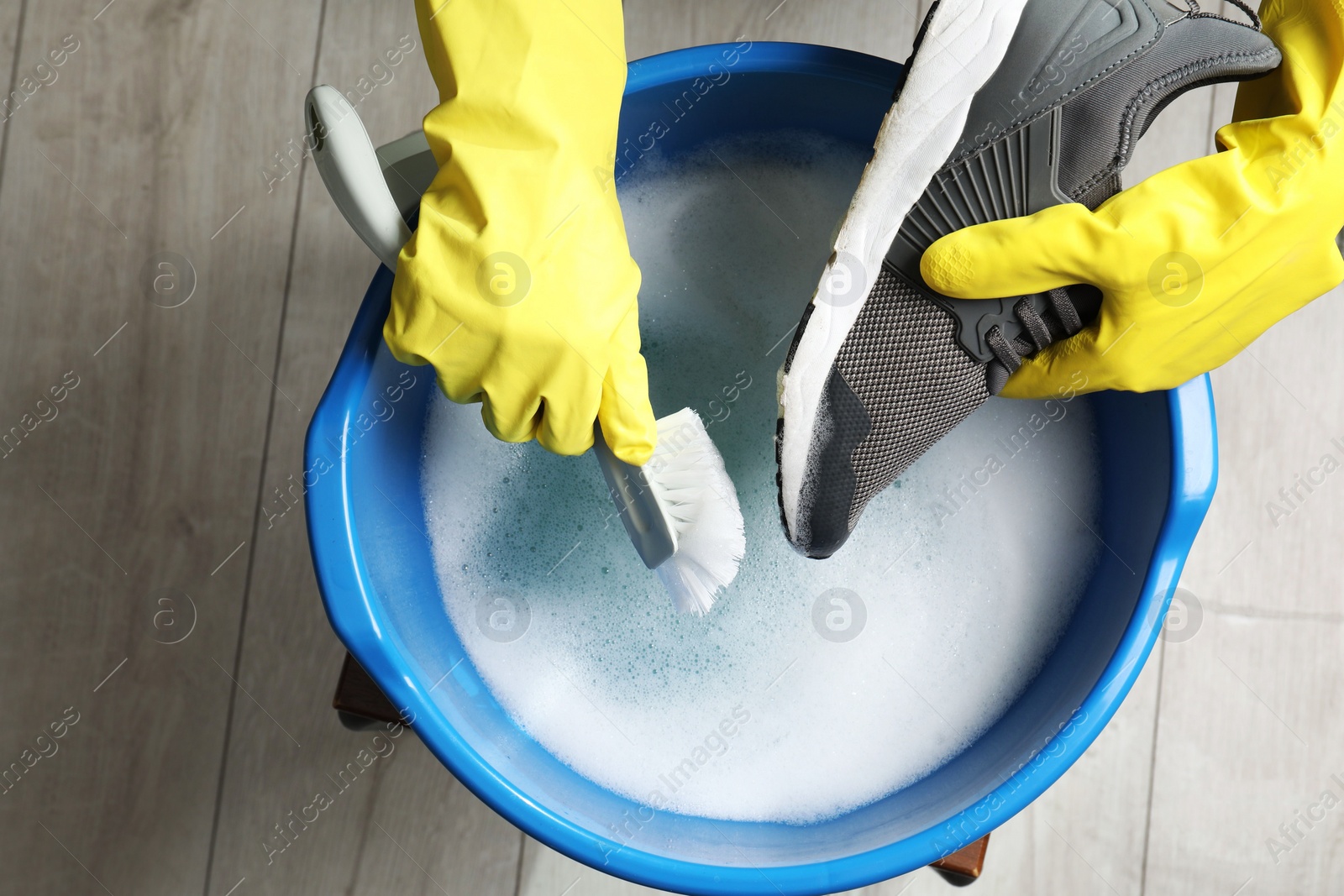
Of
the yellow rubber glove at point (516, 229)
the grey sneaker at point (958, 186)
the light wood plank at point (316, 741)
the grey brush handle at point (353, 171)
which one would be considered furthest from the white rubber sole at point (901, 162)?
the light wood plank at point (316, 741)

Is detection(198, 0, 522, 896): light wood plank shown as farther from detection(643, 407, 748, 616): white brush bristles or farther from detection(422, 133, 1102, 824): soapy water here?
detection(643, 407, 748, 616): white brush bristles

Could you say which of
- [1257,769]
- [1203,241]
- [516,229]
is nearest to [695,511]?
[516,229]

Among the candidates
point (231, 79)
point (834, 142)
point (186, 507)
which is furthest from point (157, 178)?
point (834, 142)

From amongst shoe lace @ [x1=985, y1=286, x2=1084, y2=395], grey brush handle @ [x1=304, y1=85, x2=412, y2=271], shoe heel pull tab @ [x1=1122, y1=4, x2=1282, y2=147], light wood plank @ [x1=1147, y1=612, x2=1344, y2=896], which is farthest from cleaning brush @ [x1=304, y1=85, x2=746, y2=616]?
light wood plank @ [x1=1147, y1=612, x2=1344, y2=896]

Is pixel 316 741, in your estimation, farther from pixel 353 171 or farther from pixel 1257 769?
pixel 1257 769

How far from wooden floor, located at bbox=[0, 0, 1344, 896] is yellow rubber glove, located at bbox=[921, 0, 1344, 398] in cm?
28

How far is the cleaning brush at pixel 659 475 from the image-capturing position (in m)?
0.43

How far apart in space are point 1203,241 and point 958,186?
121 millimetres

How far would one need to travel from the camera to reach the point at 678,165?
616 mm

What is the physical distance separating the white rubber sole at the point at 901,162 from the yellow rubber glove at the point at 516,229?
0.10 m

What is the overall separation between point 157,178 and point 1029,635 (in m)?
0.74

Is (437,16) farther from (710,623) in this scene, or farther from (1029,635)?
(1029,635)

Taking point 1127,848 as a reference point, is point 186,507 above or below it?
above

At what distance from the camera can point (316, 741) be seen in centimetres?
74
